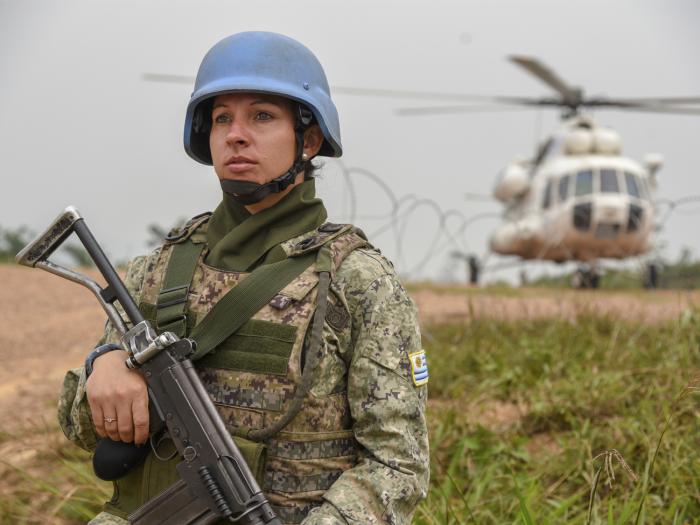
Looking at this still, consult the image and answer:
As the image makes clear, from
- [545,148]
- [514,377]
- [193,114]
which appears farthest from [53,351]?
[545,148]

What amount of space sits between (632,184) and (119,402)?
14285 millimetres

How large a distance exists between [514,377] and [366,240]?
120 inches

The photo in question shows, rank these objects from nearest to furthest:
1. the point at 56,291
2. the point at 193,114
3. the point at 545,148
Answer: the point at 193,114
the point at 56,291
the point at 545,148

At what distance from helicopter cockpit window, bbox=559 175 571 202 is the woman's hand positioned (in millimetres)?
14089

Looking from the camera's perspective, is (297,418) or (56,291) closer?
(297,418)

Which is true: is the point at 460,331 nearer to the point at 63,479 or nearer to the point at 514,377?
the point at 514,377

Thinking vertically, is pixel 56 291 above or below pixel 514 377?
below

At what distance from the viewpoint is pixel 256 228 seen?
83.4 inches

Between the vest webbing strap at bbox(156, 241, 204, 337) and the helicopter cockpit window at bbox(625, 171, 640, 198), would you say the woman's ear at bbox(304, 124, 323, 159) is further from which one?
the helicopter cockpit window at bbox(625, 171, 640, 198)

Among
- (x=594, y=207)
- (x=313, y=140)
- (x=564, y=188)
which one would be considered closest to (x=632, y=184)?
(x=594, y=207)

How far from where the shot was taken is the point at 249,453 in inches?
74.0

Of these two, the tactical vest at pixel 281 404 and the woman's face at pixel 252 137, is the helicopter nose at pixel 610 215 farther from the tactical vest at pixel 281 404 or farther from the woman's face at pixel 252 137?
the tactical vest at pixel 281 404

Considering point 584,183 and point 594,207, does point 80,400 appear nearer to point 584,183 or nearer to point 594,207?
point 594,207

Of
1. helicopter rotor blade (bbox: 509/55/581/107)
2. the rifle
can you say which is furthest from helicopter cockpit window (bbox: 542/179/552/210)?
the rifle
